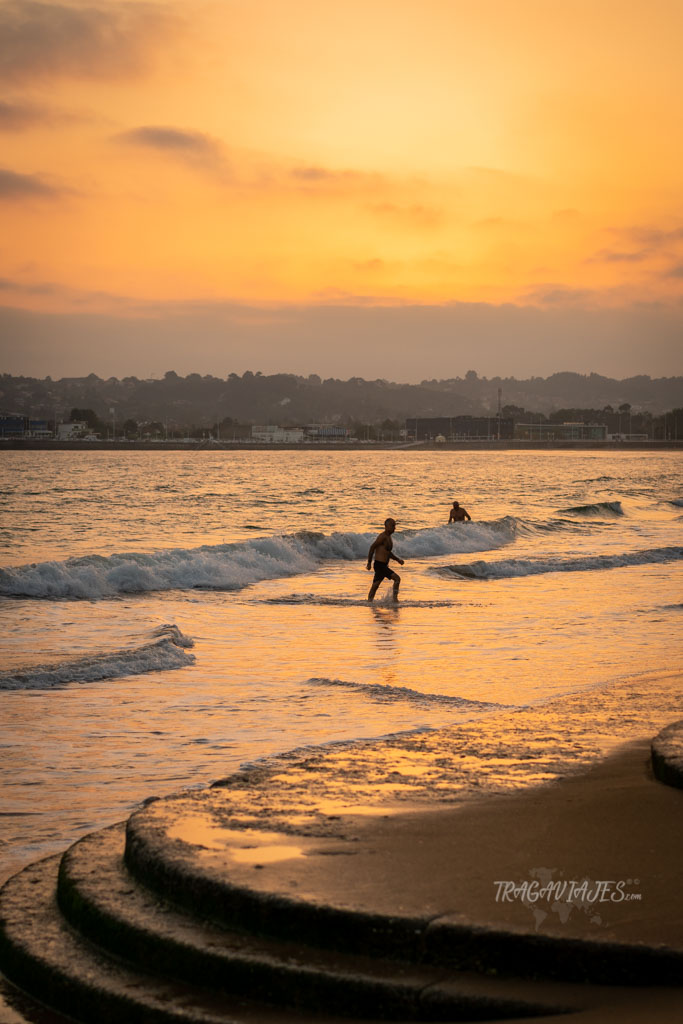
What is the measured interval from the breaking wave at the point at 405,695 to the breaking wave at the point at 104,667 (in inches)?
84.2

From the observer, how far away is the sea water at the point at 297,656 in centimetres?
782

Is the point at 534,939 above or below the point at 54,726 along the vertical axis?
above

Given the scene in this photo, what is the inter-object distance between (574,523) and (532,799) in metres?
43.1

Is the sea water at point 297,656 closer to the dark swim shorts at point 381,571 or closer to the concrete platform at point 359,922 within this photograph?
the dark swim shorts at point 381,571

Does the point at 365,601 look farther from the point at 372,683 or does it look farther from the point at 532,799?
the point at 532,799

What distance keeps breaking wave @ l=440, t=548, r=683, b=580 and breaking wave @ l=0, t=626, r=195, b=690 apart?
12.9 m

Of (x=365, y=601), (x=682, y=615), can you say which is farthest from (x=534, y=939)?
(x=365, y=601)

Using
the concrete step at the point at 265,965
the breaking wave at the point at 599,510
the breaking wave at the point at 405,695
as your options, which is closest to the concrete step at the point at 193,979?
the concrete step at the point at 265,965

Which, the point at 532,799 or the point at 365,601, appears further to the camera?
the point at 365,601

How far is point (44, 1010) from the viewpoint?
417 centimetres

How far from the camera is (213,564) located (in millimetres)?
26750

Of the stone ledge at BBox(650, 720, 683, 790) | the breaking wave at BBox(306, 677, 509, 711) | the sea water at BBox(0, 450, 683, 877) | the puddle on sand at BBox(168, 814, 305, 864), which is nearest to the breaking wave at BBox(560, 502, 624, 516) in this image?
Answer: the sea water at BBox(0, 450, 683, 877)

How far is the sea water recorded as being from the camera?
25.7 ft

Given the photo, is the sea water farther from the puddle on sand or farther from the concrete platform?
the puddle on sand
